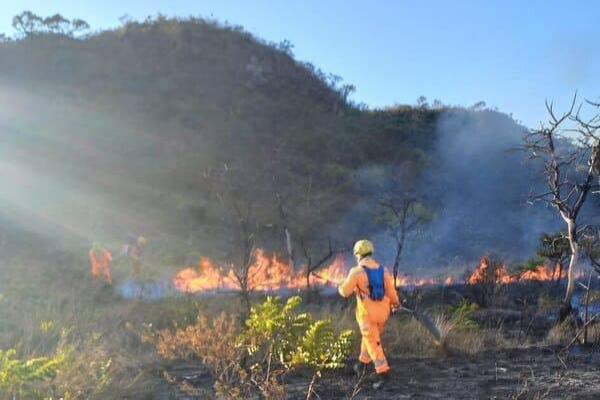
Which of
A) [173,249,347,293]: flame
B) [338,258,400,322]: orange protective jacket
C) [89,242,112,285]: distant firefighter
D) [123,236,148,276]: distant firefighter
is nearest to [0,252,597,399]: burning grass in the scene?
[338,258,400,322]: orange protective jacket

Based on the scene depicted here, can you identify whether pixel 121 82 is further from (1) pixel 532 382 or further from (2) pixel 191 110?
(1) pixel 532 382

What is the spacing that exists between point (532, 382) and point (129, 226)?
19.9 meters

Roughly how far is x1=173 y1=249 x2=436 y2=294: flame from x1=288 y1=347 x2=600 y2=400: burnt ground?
6.81 meters

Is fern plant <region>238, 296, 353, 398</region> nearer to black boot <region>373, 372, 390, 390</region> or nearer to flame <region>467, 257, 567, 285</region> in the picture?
black boot <region>373, 372, 390, 390</region>

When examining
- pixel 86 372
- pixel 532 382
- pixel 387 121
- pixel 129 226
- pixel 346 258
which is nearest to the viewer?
pixel 86 372

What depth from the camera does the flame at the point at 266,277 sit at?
15734mm

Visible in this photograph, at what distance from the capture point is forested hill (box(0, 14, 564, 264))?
Answer: 2562cm

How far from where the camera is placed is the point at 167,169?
97.5ft

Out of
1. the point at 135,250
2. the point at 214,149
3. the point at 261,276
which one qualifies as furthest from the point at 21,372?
the point at 214,149

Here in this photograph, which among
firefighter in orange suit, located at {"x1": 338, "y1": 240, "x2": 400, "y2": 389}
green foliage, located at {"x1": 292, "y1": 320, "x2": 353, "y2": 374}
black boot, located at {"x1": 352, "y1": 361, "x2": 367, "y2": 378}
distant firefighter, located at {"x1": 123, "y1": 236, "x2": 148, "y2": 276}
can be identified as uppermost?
distant firefighter, located at {"x1": 123, "y1": 236, "x2": 148, "y2": 276}

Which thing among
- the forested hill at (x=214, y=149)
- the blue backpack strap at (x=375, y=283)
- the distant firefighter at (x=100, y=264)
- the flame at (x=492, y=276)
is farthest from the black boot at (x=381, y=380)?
the forested hill at (x=214, y=149)

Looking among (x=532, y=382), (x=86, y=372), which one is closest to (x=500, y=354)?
(x=532, y=382)

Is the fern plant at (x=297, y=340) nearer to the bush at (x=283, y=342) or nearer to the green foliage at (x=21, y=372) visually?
the bush at (x=283, y=342)

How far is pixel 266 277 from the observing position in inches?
690
